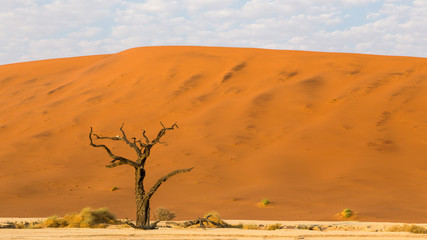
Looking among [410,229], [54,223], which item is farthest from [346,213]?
[54,223]

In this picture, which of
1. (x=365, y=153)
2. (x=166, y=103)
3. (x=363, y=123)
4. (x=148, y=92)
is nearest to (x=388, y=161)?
(x=365, y=153)

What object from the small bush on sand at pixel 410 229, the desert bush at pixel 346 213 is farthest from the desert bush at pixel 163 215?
the small bush on sand at pixel 410 229

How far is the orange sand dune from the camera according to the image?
27.7m

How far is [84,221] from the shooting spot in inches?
742

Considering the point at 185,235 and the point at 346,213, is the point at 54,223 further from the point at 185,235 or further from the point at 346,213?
the point at 346,213

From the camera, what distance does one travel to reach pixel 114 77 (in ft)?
165

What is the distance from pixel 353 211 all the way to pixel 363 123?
12570 millimetres

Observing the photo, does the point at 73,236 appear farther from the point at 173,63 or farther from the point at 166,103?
the point at 173,63

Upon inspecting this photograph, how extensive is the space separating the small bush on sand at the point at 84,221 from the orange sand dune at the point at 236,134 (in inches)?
203

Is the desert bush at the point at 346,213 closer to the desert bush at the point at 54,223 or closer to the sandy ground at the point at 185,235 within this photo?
the sandy ground at the point at 185,235

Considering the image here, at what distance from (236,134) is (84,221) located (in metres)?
18.2

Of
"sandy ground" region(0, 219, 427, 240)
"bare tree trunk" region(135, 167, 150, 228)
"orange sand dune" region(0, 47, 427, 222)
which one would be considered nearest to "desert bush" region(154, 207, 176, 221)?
"orange sand dune" region(0, 47, 427, 222)

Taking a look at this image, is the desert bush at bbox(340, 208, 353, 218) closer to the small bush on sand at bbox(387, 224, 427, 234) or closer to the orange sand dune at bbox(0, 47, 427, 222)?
the orange sand dune at bbox(0, 47, 427, 222)

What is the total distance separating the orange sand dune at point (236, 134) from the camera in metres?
27.7
